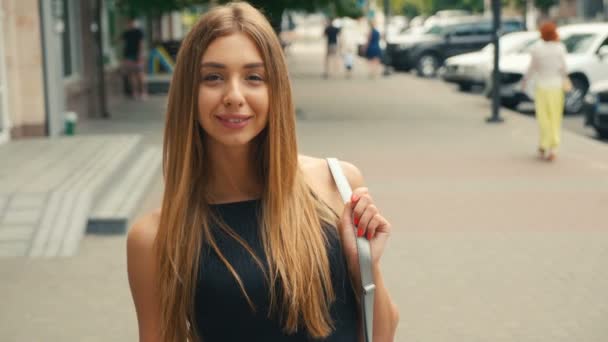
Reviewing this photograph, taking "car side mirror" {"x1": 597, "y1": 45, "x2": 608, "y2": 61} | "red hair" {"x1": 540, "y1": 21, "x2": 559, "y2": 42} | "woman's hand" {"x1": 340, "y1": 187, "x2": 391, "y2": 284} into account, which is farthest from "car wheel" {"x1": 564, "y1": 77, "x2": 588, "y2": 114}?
"woman's hand" {"x1": 340, "y1": 187, "x2": 391, "y2": 284}

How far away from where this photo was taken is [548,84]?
1182cm

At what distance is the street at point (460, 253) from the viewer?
5398 millimetres

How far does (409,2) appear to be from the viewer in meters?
72.6

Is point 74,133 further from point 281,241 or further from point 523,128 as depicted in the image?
point 281,241

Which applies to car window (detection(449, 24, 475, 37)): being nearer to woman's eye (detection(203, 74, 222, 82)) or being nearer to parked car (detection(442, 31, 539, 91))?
parked car (detection(442, 31, 539, 91))

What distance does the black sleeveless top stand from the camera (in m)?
2.11

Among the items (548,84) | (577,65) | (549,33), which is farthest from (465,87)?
(548,84)

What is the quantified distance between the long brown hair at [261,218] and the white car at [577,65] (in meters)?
15.6

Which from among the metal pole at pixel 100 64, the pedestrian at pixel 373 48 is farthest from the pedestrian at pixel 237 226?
the pedestrian at pixel 373 48

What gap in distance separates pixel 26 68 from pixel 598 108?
814 centimetres

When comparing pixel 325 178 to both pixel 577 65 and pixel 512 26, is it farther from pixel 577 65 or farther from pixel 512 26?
pixel 512 26

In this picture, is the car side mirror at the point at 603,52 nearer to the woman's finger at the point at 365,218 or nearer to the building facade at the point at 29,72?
the building facade at the point at 29,72

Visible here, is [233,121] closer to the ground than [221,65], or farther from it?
closer to the ground

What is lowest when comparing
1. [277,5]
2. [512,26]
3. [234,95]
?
[512,26]
